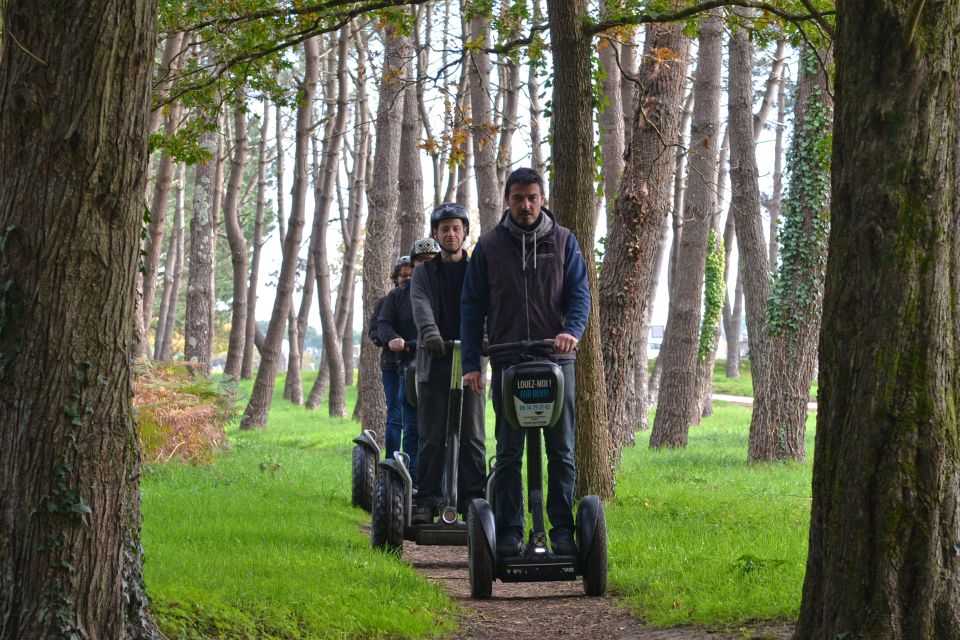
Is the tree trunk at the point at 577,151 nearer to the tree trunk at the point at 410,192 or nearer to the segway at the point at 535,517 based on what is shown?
the segway at the point at 535,517

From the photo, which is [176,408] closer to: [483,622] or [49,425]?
[483,622]

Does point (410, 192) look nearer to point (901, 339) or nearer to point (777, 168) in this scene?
point (901, 339)

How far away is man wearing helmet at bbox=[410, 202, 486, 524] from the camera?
26.0 feet

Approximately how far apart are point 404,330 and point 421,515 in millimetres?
2577

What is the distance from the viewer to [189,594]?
17.8 feet

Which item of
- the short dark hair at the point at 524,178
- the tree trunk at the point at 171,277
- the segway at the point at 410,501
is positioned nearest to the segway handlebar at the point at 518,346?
the short dark hair at the point at 524,178

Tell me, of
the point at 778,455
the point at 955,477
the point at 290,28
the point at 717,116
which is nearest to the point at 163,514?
the point at 290,28

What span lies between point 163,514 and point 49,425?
488cm

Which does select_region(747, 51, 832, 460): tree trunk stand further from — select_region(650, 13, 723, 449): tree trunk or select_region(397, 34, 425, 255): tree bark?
select_region(397, 34, 425, 255): tree bark

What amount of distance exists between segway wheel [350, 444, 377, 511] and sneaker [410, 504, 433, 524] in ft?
6.29

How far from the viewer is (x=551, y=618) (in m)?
6.50

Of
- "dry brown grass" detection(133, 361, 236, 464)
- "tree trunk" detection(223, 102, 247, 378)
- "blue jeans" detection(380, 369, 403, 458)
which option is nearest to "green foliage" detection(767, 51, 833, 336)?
"blue jeans" detection(380, 369, 403, 458)

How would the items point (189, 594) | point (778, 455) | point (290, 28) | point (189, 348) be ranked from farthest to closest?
1. point (189, 348)
2. point (778, 455)
3. point (290, 28)
4. point (189, 594)

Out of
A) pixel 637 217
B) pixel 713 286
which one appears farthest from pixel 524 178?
pixel 713 286
